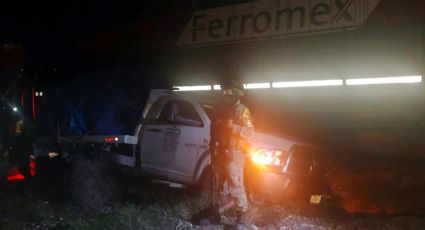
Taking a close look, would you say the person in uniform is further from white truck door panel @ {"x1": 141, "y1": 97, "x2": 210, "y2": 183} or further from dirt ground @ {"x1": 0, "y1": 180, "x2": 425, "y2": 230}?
white truck door panel @ {"x1": 141, "y1": 97, "x2": 210, "y2": 183}

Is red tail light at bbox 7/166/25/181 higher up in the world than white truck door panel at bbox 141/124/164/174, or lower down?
lower down

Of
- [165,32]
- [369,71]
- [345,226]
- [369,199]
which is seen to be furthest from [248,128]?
[165,32]

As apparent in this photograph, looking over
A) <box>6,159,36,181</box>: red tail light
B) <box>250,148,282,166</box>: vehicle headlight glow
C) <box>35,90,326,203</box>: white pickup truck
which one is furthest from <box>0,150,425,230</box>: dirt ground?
<box>250,148,282,166</box>: vehicle headlight glow

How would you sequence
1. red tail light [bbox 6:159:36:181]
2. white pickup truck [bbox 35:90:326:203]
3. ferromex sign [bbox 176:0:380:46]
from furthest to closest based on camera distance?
1. ferromex sign [bbox 176:0:380:46]
2. red tail light [bbox 6:159:36:181]
3. white pickup truck [bbox 35:90:326:203]

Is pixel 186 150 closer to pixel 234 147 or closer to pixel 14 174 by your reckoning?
pixel 234 147

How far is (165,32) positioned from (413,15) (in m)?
6.54

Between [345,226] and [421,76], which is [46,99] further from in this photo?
[421,76]

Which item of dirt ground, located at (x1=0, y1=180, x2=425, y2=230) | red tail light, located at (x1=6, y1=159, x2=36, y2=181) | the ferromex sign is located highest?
the ferromex sign

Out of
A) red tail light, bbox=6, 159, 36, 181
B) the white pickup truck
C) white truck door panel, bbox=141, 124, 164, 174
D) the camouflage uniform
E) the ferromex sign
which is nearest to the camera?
the camouflage uniform

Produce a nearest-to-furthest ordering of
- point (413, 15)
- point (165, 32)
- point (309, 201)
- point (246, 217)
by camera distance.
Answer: point (246, 217)
point (309, 201)
point (413, 15)
point (165, 32)

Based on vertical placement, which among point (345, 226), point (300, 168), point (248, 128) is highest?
point (248, 128)

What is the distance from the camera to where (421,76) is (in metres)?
10.1

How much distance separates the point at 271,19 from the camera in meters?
11.2

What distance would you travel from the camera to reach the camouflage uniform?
5.84 metres
